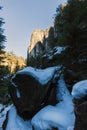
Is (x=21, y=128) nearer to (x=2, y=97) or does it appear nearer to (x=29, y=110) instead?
(x=29, y=110)

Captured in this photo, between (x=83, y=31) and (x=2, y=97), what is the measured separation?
1127 centimetres

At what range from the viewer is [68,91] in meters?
17.4

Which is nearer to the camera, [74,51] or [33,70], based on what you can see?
[74,51]

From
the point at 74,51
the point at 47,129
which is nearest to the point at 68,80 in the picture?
the point at 74,51

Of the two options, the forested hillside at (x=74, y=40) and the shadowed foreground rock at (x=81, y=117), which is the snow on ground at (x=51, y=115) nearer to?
the forested hillside at (x=74, y=40)

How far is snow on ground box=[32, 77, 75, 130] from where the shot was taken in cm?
1354

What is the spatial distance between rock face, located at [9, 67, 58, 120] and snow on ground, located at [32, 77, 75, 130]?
2.15 feet

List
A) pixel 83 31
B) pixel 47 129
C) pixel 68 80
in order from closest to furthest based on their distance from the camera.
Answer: pixel 47 129
pixel 83 31
pixel 68 80

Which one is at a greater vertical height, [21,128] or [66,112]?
[66,112]

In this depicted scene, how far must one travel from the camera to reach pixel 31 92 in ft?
57.4

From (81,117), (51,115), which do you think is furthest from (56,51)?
(81,117)

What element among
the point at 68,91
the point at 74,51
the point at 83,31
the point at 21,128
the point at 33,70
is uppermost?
the point at 83,31

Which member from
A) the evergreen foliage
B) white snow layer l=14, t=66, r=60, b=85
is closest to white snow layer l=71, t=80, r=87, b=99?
the evergreen foliage

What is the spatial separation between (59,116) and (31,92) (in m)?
3.84
